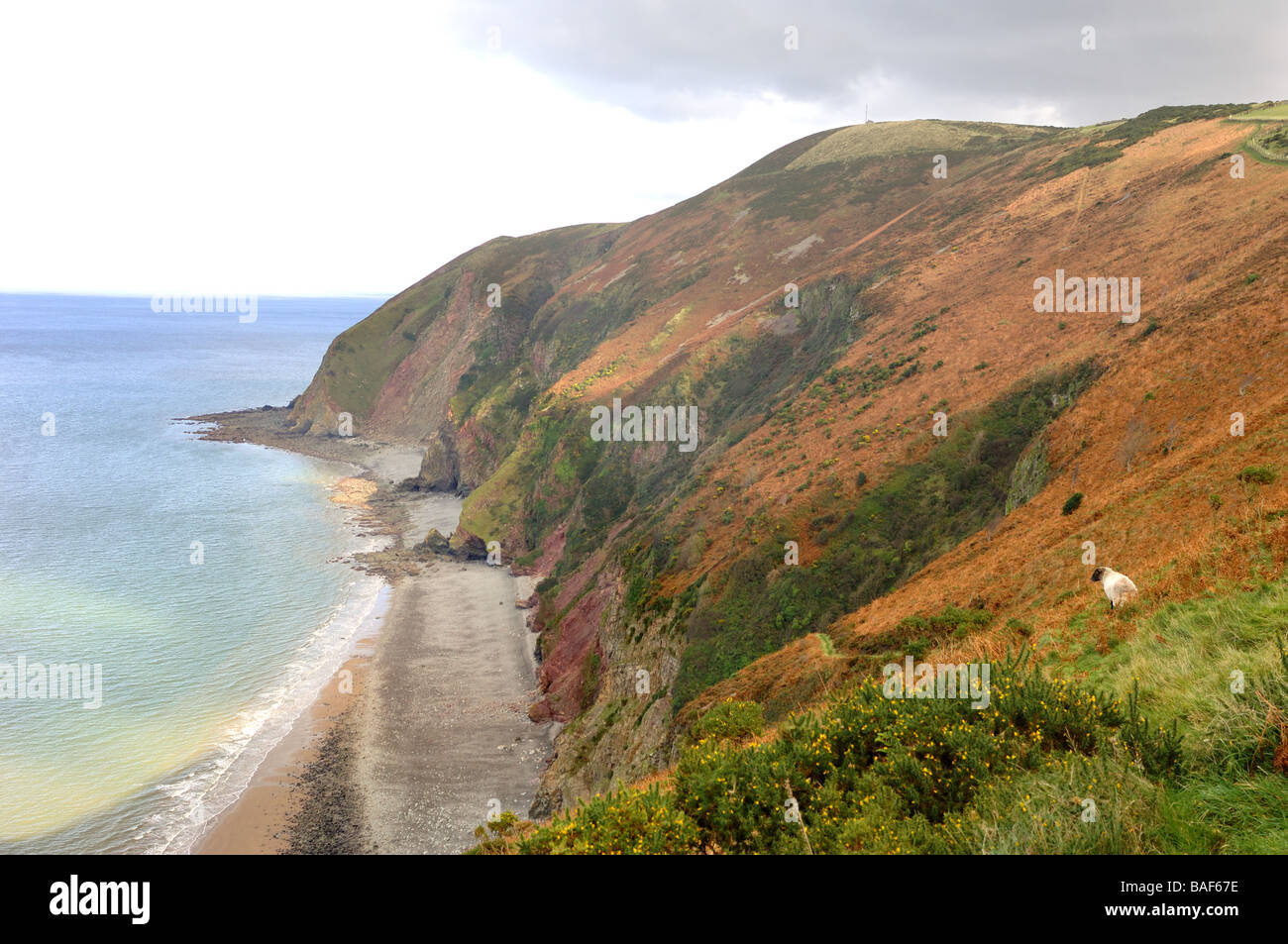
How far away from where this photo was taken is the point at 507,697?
4216 centimetres

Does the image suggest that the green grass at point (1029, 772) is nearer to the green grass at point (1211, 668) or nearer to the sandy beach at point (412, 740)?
the green grass at point (1211, 668)

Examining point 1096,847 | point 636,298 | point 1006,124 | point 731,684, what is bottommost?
point 731,684

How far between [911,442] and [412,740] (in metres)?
30.0

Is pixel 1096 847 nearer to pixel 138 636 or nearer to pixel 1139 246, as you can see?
pixel 1139 246

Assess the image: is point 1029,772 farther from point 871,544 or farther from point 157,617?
point 157,617

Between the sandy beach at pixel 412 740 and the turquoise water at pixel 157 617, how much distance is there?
201 centimetres

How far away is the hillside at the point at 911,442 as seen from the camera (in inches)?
711

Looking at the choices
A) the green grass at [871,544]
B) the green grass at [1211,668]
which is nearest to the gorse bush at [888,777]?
the green grass at [1211,668]

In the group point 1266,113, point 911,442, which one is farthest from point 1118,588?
point 1266,113

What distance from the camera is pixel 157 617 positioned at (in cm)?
5100

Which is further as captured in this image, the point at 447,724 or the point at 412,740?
the point at 447,724

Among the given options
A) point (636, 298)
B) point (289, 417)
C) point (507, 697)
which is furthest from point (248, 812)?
point (289, 417)

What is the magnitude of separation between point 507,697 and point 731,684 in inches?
870

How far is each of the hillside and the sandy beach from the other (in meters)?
2.98
